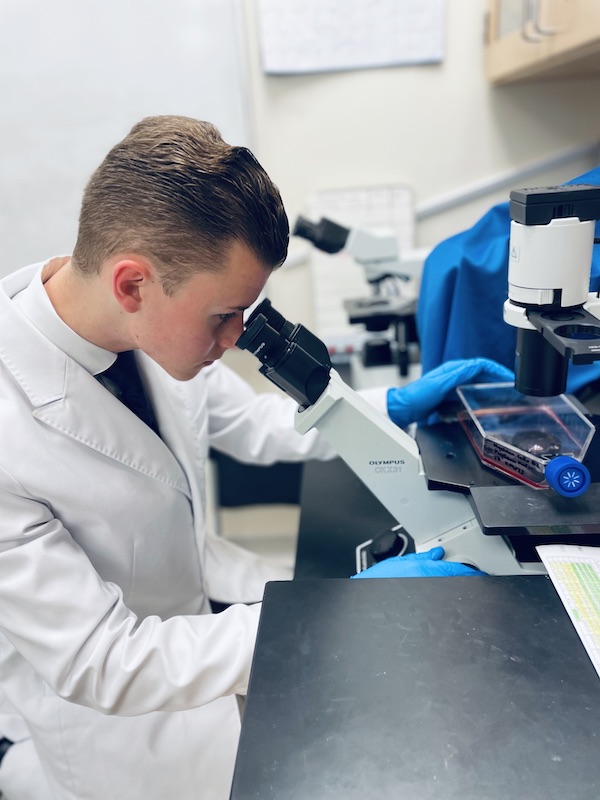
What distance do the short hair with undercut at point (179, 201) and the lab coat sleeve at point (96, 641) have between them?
0.35 meters

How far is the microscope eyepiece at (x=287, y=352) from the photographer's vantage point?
2.30ft

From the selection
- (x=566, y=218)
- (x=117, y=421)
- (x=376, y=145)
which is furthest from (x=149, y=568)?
(x=376, y=145)

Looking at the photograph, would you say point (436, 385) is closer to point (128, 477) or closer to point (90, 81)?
point (128, 477)

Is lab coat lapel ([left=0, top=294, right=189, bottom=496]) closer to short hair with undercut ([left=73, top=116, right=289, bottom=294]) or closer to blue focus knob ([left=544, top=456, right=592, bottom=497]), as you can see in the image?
short hair with undercut ([left=73, top=116, right=289, bottom=294])

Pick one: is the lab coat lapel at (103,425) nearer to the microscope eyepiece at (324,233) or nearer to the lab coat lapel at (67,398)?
the lab coat lapel at (67,398)

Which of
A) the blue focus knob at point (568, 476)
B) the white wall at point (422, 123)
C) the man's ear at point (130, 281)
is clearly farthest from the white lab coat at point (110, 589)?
the white wall at point (422, 123)

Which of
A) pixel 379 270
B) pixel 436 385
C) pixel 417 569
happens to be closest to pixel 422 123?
pixel 379 270

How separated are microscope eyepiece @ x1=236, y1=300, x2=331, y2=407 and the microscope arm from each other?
0.07 feet

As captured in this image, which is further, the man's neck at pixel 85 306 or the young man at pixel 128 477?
the man's neck at pixel 85 306

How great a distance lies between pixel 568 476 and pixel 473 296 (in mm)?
561

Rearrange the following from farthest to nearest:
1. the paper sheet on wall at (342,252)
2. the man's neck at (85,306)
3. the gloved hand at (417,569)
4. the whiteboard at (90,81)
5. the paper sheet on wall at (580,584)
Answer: the paper sheet on wall at (342,252) → the whiteboard at (90,81) → the man's neck at (85,306) → the gloved hand at (417,569) → the paper sheet on wall at (580,584)

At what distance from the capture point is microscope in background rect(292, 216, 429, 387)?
1.47 meters

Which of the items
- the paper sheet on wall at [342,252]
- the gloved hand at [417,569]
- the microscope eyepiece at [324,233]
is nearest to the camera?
the gloved hand at [417,569]

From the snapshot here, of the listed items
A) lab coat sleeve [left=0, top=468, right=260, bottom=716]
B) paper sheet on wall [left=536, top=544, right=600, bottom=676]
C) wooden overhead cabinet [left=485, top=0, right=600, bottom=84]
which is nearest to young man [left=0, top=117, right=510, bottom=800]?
lab coat sleeve [left=0, top=468, right=260, bottom=716]
